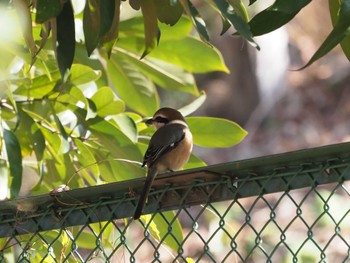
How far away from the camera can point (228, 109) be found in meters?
15.7

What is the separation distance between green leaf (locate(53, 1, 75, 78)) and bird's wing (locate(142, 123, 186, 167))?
1.39 metres

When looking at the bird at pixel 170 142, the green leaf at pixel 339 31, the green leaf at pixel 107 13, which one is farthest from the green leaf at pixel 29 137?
the green leaf at pixel 339 31

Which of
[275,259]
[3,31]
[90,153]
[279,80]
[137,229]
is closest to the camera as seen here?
[3,31]

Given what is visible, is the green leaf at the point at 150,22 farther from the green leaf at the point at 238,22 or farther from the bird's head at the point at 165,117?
the bird's head at the point at 165,117

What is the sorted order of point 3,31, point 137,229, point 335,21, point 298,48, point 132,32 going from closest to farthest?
point 3,31 < point 335,21 < point 132,32 < point 137,229 < point 298,48

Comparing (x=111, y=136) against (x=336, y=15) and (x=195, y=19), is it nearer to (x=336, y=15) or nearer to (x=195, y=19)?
(x=195, y=19)

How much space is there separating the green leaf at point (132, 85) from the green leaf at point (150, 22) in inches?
65.8

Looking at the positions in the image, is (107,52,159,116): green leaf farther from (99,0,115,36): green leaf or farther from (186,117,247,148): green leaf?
(99,0,115,36): green leaf

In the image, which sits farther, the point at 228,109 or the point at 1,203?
the point at 228,109

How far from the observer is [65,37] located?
111 inches

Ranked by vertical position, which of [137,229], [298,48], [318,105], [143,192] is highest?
[298,48]

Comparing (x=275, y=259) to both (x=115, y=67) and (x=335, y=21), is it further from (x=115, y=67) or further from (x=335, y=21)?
(x=335, y=21)

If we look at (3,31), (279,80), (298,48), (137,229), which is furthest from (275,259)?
(3,31)

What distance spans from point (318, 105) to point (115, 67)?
1070 cm
